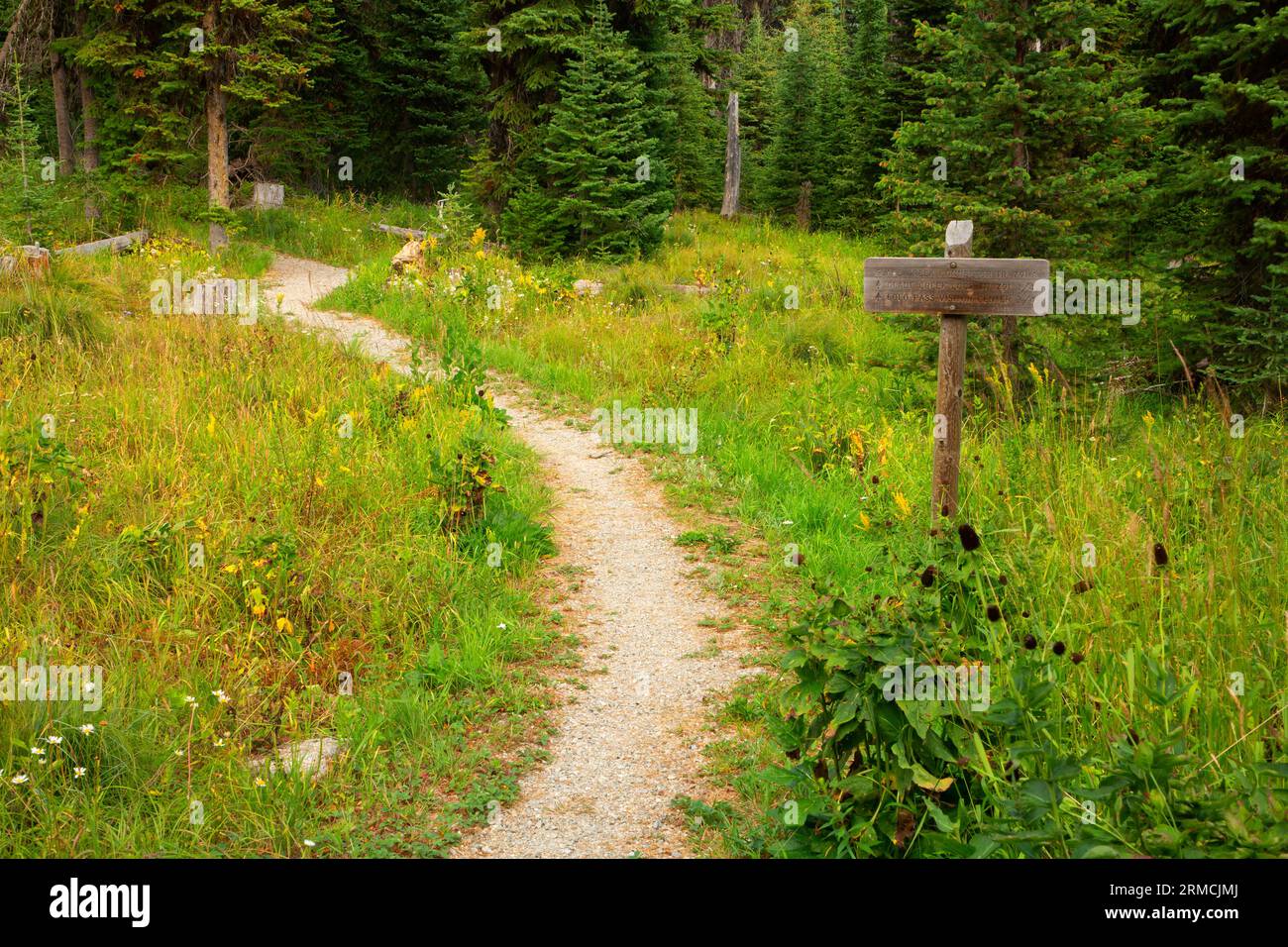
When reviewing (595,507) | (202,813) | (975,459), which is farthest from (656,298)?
(202,813)

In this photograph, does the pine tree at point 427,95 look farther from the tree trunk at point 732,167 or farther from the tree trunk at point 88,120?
the tree trunk at point 732,167

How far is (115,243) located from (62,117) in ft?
26.4

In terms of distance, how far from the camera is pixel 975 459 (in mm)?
6562

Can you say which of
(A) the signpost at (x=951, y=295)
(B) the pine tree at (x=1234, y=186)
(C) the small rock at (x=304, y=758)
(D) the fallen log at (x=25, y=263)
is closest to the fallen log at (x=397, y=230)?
(D) the fallen log at (x=25, y=263)

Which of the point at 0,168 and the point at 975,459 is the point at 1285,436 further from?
the point at 0,168

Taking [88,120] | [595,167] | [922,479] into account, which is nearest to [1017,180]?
[922,479]

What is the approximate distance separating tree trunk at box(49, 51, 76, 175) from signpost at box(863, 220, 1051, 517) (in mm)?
20079

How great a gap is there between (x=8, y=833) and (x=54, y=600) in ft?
5.42

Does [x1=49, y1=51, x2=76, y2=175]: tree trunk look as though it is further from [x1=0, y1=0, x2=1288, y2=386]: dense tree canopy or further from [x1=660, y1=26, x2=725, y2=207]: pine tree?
[x1=660, y1=26, x2=725, y2=207]: pine tree

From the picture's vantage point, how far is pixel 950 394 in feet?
17.8

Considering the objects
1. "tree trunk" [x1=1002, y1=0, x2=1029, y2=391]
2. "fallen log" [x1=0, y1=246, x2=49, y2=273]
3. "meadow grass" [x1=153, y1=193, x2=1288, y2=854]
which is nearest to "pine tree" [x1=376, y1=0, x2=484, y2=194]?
"meadow grass" [x1=153, y1=193, x2=1288, y2=854]

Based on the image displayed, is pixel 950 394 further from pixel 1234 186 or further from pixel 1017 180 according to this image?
pixel 1234 186

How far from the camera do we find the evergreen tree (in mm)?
15453

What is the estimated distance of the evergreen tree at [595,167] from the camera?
608 inches
